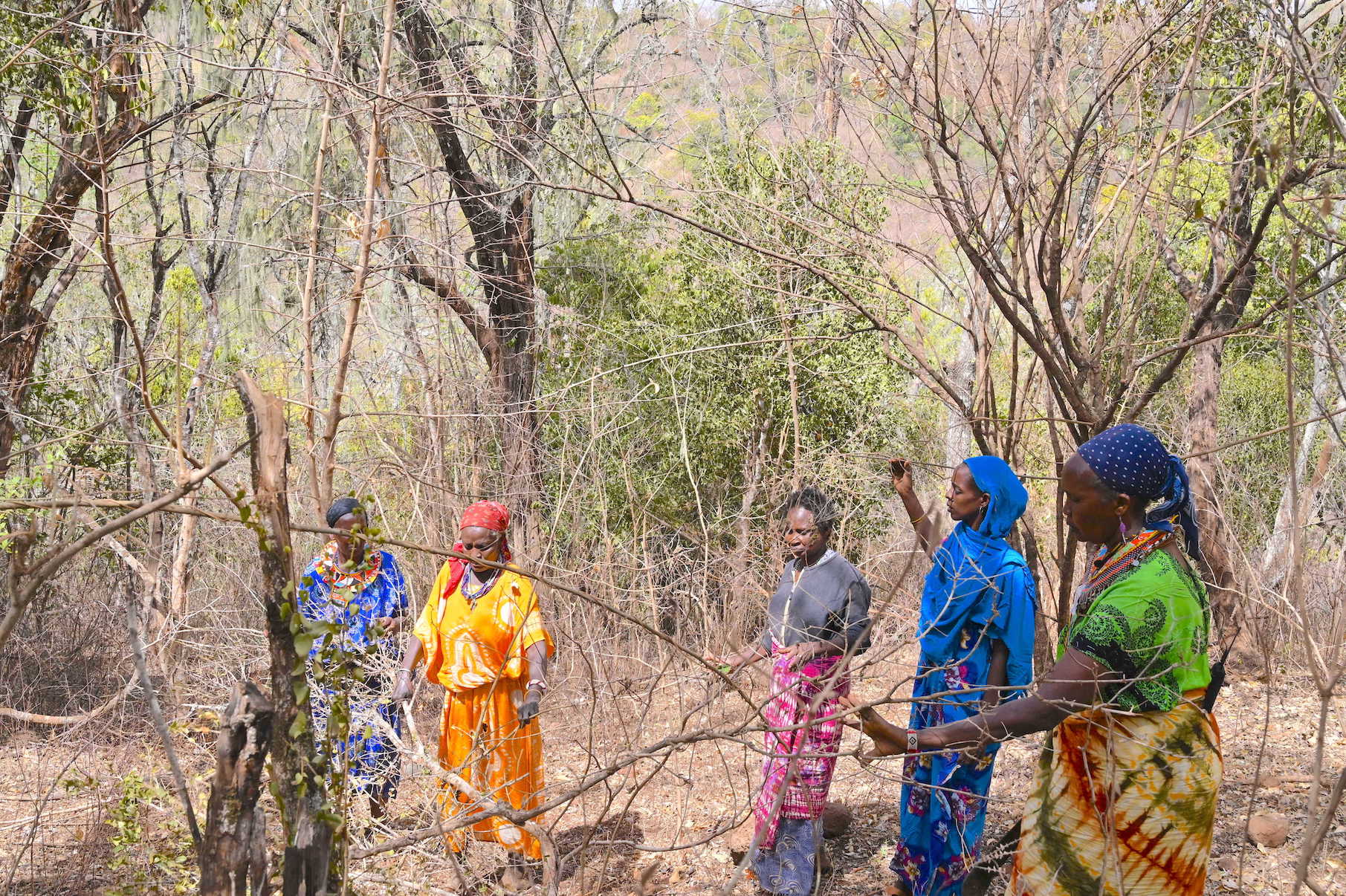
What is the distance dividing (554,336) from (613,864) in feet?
21.9

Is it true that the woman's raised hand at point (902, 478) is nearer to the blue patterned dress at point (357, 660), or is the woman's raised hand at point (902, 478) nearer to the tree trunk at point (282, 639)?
the blue patterned dress at point (357, 660)

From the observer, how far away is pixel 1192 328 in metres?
4.23

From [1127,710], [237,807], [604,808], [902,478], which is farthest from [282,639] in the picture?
[902,478]

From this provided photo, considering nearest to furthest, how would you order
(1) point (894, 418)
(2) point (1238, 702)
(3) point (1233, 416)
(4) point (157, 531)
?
(4) point (157, 531) < (2) point (1238, 702) < (1) point (894, 418) < (3) point (1233, 416)

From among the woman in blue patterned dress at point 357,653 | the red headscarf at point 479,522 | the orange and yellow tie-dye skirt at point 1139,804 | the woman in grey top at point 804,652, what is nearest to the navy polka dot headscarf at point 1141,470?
the orange and yellow tie-dye skirt at point 1139,804

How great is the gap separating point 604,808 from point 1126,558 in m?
1.77

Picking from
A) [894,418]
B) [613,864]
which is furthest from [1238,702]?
[613,864]

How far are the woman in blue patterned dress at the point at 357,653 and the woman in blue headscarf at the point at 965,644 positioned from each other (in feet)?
6.30

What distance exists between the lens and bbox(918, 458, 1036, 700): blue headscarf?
3783 mm

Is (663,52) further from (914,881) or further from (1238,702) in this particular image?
(914,881)

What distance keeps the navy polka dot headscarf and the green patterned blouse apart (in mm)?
131

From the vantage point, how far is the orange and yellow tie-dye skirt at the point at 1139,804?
2389 millimetres

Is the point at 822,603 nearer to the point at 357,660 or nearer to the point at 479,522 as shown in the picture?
the point at 479,522

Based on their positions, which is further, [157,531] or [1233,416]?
[1233,416]
